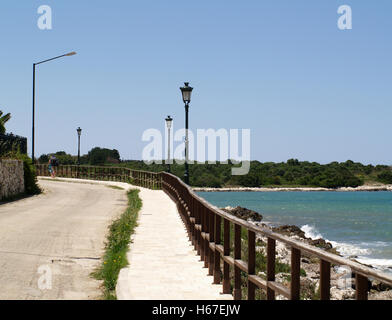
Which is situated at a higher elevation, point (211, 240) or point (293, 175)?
point (211, 240)

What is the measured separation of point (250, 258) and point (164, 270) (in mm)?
3470

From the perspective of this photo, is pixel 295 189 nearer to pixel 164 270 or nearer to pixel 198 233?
pixel 198 233

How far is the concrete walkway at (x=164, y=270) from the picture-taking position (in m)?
7.90

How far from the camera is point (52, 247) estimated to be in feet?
41.2

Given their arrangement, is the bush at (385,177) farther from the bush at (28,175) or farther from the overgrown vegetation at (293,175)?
the bush at (28,175)

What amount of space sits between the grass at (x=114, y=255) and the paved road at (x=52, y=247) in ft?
0.58

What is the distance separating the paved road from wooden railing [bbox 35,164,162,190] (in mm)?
12202

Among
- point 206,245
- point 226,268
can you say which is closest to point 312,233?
point 206,245

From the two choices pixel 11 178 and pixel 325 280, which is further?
pixel 11 178

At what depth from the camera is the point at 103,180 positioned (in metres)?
46.3

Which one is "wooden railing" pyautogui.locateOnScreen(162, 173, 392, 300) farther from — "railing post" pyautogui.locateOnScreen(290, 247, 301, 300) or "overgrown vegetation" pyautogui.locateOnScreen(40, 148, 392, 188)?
"overgrown vegetation" pyautogui.locateOnScreen(40, 148, 392, 188)

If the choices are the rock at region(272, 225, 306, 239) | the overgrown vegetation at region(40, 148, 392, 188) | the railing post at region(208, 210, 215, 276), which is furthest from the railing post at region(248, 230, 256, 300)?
the overgrown vegetation at region(40, 148, 392, 188)
